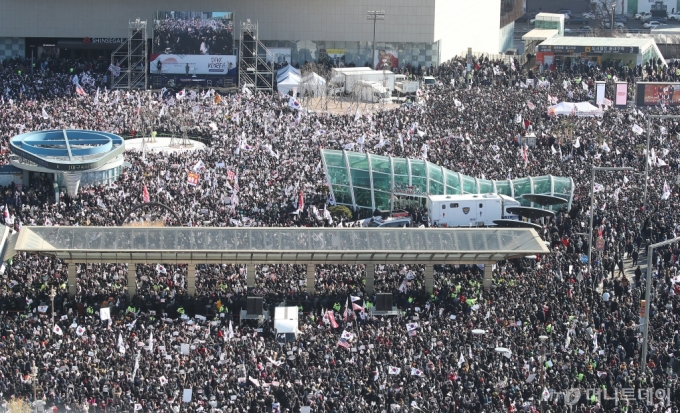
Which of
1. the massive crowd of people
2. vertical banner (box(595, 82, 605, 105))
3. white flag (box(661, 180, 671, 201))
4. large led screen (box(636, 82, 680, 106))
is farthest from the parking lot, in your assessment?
white flag (box(661, 180, 671, 201))

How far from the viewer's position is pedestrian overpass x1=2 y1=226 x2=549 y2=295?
5334cm

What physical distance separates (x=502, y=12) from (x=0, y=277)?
263ft

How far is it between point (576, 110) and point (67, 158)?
29.8 m

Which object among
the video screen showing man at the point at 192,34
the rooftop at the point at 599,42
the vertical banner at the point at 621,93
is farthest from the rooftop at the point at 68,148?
the rooftop at the point at 599,42

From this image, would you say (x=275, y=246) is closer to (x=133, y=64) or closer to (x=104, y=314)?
(x=104, y=314)

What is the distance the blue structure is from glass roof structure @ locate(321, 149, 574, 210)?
416 inches

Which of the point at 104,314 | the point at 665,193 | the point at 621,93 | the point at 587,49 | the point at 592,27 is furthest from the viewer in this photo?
the point at 592,27

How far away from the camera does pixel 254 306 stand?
5181 cm

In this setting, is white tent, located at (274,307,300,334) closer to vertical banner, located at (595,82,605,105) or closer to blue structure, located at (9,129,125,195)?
blue structure, located at (9,129,125,195)

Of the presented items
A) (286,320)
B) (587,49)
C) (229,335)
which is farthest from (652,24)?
(229,335)

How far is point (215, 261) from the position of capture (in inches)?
2133

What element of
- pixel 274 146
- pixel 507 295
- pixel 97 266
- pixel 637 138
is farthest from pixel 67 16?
pixel 507 295

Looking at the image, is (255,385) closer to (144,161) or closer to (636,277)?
(636,277)

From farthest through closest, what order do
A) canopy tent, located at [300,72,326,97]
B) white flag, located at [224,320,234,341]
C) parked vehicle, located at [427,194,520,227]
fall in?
canopy tent, located at [300,72,326,97], parked vehicle, located at [427,194,520,227], white flag, located at [224,320,234,341]
